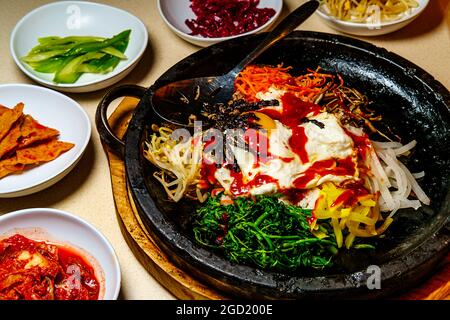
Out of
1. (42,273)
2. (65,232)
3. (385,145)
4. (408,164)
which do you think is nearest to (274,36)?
(385,145)

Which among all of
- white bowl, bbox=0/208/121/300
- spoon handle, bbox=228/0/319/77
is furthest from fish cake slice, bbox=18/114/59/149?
spoon handle, bbox=228/0/319/77

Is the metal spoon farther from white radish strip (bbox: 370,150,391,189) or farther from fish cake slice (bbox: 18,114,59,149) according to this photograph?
white radish strip (bbox: 370,150,391,189)

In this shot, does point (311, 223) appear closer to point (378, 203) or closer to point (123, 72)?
point (378, 203)

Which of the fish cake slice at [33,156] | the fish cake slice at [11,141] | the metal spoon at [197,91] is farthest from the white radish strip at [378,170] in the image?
the fish cake slice at [11,141]

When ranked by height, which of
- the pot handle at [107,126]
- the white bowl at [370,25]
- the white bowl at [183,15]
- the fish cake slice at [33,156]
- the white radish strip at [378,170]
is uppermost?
the white bowl at [370,25]

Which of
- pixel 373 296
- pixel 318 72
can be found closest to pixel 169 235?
pixel 373 296

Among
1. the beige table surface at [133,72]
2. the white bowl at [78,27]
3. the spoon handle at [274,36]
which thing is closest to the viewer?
the beige table surface at [133,72]

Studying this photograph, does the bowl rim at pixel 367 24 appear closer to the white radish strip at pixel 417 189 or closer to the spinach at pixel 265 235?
the white radish strip at pixel 417 189
